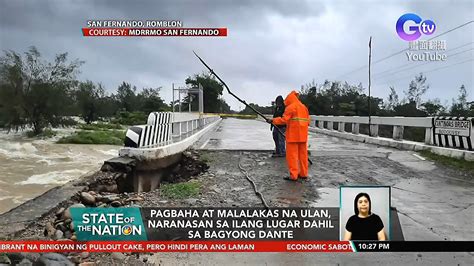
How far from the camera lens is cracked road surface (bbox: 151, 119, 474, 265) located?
297 centimetres

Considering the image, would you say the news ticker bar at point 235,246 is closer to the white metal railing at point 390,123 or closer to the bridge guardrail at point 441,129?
the bridge guardrail at point 441,129

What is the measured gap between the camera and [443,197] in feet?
16.8

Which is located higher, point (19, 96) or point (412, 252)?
point (19, 96)

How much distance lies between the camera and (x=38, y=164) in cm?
1371

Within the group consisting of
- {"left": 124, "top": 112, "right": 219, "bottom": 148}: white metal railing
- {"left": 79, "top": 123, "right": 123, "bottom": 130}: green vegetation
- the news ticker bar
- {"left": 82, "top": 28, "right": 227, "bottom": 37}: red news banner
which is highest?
{"left": 82, "top": 28, "right": 227, "bottom": 37}: red news banner

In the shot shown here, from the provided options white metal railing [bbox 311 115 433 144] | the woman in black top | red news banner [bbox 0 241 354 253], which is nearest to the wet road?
the woman in black top

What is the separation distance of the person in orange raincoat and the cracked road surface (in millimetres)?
411

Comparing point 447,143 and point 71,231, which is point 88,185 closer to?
point 71,231

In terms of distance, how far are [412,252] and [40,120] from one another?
2542cm

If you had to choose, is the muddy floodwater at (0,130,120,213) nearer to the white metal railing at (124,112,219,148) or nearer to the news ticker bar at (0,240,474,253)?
the white metal railing at (124,112,219,148)

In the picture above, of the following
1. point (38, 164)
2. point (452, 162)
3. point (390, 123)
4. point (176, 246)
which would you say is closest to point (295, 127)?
point (176, 246)

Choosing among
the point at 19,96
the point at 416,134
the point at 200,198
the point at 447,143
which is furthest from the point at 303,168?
the point at 19,96

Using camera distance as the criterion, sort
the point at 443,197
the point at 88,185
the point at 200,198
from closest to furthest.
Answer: the point at 200,198
the point at 443,197
the point at 88,185

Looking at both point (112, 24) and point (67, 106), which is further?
point (67, 106)
